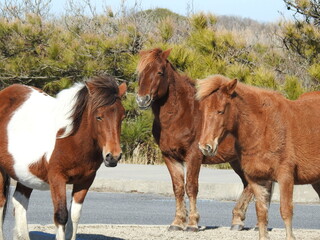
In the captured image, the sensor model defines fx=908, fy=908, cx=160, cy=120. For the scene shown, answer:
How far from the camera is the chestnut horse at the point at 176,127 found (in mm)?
10352

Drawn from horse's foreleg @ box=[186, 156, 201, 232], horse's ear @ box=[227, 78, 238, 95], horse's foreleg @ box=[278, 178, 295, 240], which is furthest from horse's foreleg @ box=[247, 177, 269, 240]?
horse's foreleg @ box=[186, 156, 201, 232]

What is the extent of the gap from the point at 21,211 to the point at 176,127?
2.32 m

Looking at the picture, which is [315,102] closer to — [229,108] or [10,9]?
[229,108]

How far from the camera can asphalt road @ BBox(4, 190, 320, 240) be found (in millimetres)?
11891

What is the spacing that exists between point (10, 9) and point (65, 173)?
25453mm

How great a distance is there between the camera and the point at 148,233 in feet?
32.1

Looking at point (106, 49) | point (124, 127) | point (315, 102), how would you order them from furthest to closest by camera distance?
point (106, 49)
point (124, 127)
point (315, 102)

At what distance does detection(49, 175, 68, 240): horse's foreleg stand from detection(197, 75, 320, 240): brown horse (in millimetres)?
1271

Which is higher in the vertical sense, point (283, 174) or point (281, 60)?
point (283, 174)

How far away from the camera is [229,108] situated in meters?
8.06

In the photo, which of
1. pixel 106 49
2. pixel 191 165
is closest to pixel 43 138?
pixel 191 165

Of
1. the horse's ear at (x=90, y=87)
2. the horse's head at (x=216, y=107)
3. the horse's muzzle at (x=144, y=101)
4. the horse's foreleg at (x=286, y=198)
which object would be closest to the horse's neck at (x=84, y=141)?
the horse's ear at (x=90, y=87)

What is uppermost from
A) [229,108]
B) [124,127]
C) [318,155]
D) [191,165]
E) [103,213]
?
[229,108]

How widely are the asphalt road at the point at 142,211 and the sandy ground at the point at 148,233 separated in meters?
1.00
